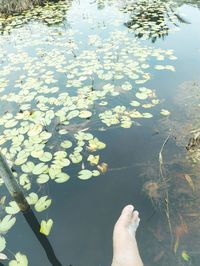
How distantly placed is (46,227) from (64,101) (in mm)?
1854

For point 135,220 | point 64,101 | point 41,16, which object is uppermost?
point 41,16

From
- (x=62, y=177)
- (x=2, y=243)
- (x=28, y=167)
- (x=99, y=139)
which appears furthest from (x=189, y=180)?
(x=2, y=243)

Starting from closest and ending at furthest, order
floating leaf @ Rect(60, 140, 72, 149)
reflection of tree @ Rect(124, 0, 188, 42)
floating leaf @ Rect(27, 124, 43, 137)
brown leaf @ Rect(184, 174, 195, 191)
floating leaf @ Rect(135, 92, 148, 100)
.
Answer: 1. brown leaf @ Rect(184, 174, 195, 191)
2. floating leaf @ Rect(60, 140, 72, 149)
3. floating leaf @ Rect(27, 124, 43, 137)
4. floating leaf @ Rect(135, 92, 148, 100)
5. reflection of tree @ Rect(124, 0, 188, 42)

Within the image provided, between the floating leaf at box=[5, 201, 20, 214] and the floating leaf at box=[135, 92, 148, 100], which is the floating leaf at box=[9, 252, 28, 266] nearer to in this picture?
the floating leaf at box=[5, 201, 20, 214]

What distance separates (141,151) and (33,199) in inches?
45.8

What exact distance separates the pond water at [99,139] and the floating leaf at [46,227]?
0.07 meters

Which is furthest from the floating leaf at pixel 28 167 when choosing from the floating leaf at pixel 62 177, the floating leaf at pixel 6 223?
the floating leaf at pixel 6 223

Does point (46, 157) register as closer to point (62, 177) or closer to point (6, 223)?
point (62, 177)

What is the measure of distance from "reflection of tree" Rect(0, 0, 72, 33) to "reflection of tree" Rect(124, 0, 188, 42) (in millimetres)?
1825

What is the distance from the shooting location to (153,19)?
607cm

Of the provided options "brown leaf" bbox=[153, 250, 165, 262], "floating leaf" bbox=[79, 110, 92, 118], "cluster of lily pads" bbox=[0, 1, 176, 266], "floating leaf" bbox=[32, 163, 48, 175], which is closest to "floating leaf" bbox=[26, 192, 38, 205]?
"cluster of lily pads" bbox=[0, 1, 176, 266]

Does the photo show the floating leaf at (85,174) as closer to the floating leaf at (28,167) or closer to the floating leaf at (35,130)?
the floating leaf at (28,167)

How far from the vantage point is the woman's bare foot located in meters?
1.80

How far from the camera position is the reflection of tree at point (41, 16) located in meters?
6.72
